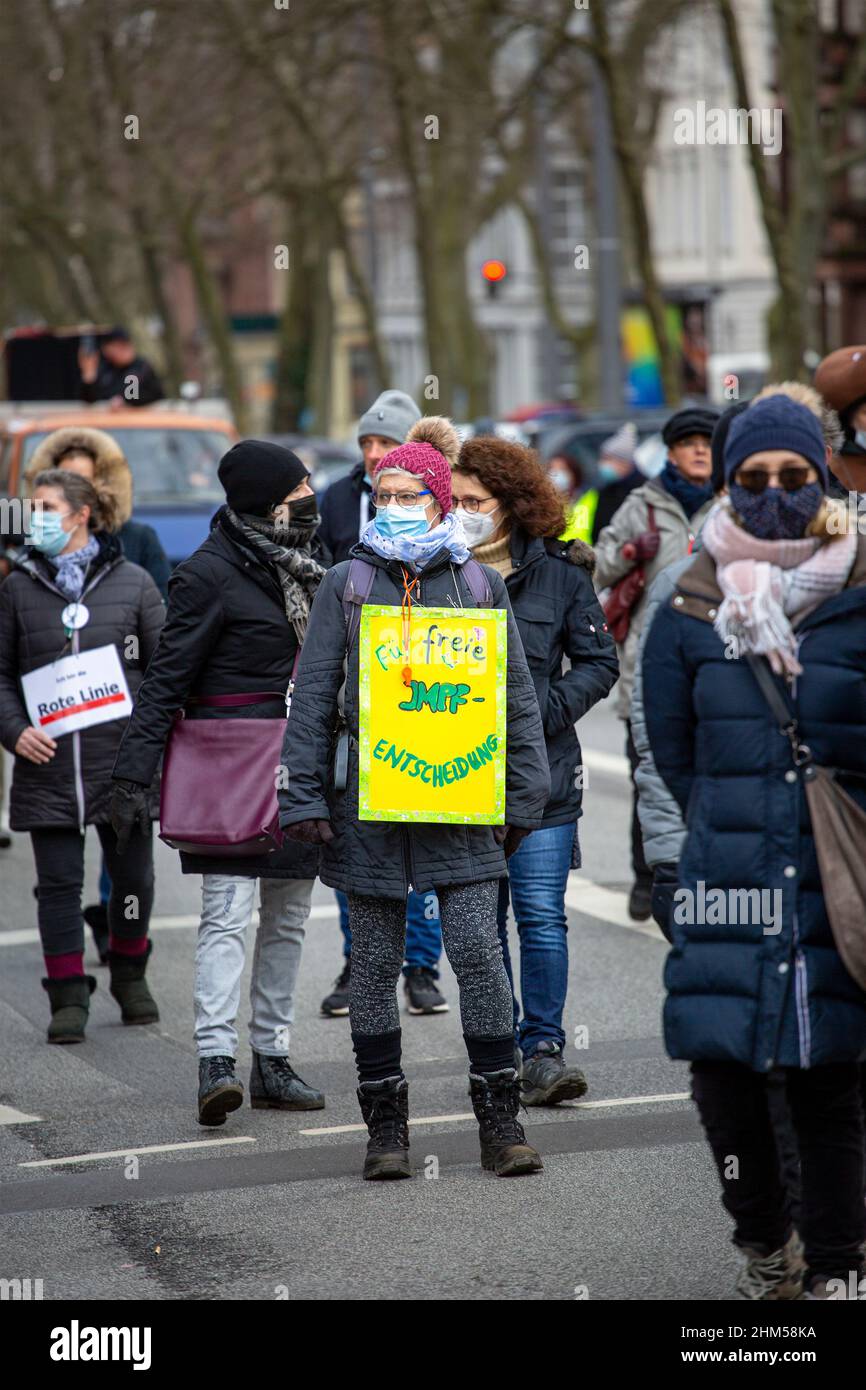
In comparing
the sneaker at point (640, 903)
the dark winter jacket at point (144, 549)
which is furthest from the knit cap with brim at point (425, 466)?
the sneaker at point (640, 903)

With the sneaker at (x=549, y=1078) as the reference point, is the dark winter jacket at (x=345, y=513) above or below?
above

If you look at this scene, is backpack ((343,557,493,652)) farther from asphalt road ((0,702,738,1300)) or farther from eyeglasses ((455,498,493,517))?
asphalt road ((0,702,738,1300))

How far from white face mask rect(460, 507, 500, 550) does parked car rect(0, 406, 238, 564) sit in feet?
35.0

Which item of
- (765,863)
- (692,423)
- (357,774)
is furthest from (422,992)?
(765,863)

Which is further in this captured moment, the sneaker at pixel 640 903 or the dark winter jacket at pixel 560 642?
the sneaker at pixel 640 903

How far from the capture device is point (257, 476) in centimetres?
671

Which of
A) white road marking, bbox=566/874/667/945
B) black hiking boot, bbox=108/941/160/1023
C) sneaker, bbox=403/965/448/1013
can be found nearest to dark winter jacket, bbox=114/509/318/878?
black hiking boot, bbox=108/941/160/1023

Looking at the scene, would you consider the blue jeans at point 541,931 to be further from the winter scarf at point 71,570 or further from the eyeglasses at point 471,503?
the winter scarf at point 71,570

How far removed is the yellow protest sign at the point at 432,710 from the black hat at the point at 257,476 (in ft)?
3.04

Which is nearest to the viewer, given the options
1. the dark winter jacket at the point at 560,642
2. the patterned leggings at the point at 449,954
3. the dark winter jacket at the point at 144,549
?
the patterned leggings at the point at 449,954

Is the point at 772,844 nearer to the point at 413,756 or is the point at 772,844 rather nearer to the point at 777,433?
the point at 777,433

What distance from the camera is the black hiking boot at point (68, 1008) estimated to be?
789 cm
